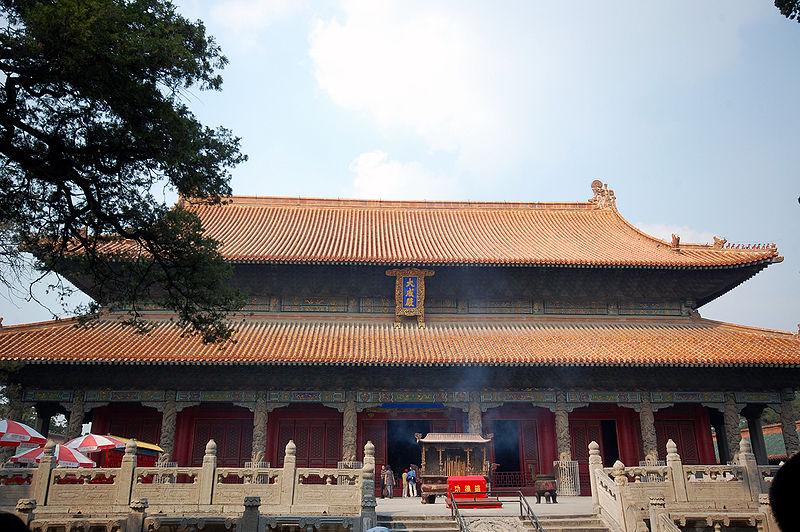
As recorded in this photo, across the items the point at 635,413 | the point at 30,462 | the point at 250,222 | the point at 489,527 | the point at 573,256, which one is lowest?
the point at 489,527

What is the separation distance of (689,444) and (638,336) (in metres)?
4.21

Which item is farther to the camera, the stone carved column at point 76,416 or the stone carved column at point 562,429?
the stone carved column at point 562,429

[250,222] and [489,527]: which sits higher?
[250,222]

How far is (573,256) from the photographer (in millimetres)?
21219

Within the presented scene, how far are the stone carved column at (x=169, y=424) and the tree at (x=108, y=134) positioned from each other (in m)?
8.26

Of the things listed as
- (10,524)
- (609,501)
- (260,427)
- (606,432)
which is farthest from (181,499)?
(606,432)

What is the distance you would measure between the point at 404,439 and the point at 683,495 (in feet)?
30.2

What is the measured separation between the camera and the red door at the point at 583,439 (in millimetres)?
19828

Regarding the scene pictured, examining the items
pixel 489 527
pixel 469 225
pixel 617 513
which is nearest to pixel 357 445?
pixel 489 527

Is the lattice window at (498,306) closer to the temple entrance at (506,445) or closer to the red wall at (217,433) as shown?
the temple entrance at (506,445)

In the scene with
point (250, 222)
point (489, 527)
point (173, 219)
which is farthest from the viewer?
point (250, 222)

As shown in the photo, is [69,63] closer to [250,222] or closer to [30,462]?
[30,462]

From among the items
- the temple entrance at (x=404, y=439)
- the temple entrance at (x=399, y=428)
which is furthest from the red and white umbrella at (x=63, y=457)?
the temple entrance at (x=404, y=439)

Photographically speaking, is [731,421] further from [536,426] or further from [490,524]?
[490,524]
